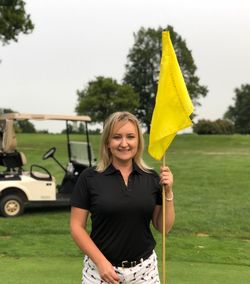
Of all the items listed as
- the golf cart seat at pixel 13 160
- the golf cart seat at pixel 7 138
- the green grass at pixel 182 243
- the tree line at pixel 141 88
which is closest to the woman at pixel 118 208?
the green grass at pixel 182 243

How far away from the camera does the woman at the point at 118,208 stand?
2.46m

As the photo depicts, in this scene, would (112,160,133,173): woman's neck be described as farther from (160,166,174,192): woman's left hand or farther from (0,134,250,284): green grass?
(0,134,250,284): green grass

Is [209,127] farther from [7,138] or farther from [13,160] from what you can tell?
[7,138]

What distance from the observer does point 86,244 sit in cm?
246

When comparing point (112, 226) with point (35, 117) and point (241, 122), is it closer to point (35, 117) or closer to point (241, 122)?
point (35, 117)

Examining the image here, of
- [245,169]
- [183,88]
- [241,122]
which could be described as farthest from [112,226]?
[241,122]

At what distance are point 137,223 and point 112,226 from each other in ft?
0.40

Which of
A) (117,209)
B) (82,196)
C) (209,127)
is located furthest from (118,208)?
(209,127)

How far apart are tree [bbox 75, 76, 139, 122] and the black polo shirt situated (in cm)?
5033

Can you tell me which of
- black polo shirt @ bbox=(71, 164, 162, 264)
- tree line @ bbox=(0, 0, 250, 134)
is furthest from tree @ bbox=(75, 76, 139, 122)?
black polo shirt @ bbox=(71, 164, 162, 264)

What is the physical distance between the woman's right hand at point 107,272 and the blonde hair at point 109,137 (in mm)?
451

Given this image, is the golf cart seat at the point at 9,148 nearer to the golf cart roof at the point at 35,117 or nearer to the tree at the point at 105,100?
the golf cart roof at the point at 35,117

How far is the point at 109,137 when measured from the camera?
2.57 meters

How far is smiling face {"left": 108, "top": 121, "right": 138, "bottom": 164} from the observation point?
2.54m
